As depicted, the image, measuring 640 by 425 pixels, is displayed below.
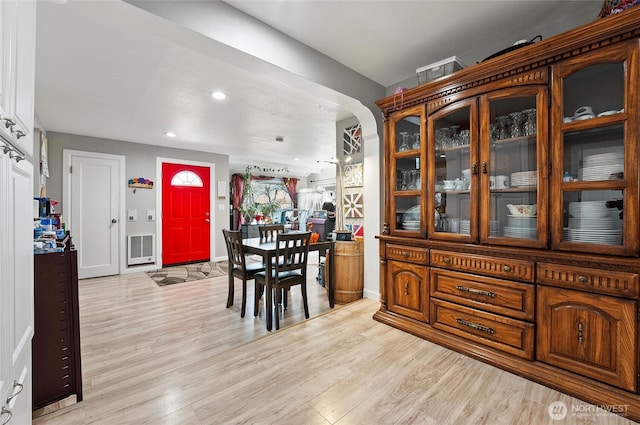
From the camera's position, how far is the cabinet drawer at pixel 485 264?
6.01 feet

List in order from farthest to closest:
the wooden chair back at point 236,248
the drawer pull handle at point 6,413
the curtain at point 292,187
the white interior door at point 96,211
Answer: the curtain at point 292,187
the white interior door at point 96,211
the wooden chair back at point 236,248
the drawer pull handle at point 6,413

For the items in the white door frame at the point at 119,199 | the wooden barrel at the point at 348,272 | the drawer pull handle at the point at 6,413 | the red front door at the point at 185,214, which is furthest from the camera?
the red front door at the point at 185,214

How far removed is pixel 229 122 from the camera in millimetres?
4125

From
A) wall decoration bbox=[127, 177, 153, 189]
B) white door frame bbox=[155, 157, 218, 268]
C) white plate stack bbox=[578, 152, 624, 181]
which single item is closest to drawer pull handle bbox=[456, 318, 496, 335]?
white plate stack bbox=[578, 152, 624, 181]

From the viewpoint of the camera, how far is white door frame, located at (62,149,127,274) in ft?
14.9

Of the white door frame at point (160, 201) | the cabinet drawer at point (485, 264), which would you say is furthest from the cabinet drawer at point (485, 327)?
the white door frame at point (160, 201)

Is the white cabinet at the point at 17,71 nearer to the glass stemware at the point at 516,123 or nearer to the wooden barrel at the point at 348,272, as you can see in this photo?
the glass stemware at the point at 516,123

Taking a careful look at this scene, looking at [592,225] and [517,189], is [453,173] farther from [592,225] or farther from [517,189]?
[592,225]

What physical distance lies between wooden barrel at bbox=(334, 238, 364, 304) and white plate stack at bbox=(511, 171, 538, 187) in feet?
6.00

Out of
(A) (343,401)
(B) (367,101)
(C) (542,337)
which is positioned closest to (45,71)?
(B) (367,101)

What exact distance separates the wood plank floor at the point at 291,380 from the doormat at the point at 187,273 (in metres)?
1.77

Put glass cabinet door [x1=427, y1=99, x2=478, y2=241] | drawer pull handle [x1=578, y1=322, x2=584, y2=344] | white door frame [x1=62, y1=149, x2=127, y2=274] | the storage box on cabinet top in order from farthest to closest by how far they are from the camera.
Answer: white door frame [x1=62, y1=149, x2=127, y2=274], the storage box on cabinet top, glass cabinet door [x1=427, y1=99, x2=478, y2=241], drawer pull handle [x1=578, y1=322, x2=584, y2=344]

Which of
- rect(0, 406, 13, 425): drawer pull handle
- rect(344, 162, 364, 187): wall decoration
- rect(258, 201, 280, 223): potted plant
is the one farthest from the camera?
rect(258, 201, 280, 223): potted plant

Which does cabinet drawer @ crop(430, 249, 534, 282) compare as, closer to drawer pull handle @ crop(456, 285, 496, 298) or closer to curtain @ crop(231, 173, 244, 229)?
drawer pull handle @ crop(456, 285, 496, 298)
